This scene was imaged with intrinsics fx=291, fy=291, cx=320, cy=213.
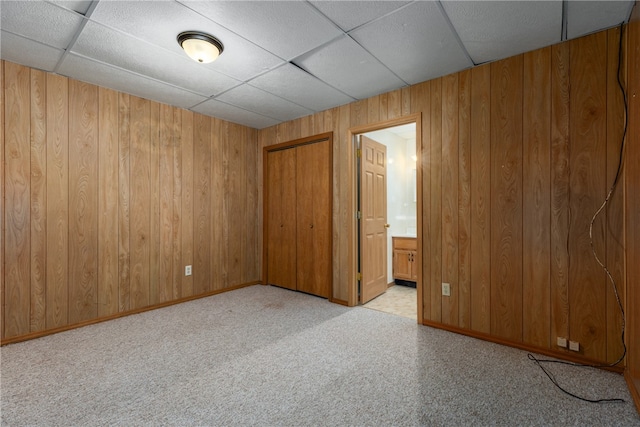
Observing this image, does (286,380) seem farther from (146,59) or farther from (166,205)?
(146,59)

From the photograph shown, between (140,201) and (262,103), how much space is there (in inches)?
72.0

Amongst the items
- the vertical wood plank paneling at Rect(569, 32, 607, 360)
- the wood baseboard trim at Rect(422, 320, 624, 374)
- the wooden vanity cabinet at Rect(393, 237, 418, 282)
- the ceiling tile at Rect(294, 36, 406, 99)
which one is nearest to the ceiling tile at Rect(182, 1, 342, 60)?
the ceiling tile at Rect(294, 36, 406, 99)

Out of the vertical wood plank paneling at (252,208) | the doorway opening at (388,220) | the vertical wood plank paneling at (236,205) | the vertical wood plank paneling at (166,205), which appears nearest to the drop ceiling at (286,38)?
the vertical wood plank paneling at (166,205)

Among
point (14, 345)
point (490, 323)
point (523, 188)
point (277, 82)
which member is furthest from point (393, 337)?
point (14, 345)

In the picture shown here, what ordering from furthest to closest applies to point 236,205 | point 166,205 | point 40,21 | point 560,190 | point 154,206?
point 236,205 → point 166,205 → point 154,206 → point 560,190 → point 40,21

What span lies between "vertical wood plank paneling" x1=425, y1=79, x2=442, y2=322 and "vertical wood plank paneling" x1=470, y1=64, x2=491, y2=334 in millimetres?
287

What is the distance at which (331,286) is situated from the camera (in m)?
3.71

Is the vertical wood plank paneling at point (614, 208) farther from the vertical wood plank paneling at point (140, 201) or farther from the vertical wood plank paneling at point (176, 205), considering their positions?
the vertical wood plank paneling at point (140, 201)

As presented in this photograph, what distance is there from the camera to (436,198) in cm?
286

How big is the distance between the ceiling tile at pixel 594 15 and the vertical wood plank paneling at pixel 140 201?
394 centimetres

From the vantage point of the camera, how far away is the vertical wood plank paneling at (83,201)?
9.47 ft

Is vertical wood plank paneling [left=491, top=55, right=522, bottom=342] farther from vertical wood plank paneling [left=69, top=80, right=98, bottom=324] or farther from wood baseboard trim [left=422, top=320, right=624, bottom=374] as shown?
vertical wood plank paneling [left=69, top=80, right=98, bottom=324]

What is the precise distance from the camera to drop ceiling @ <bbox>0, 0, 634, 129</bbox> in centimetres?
187

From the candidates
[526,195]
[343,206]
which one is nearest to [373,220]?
[343,206]
